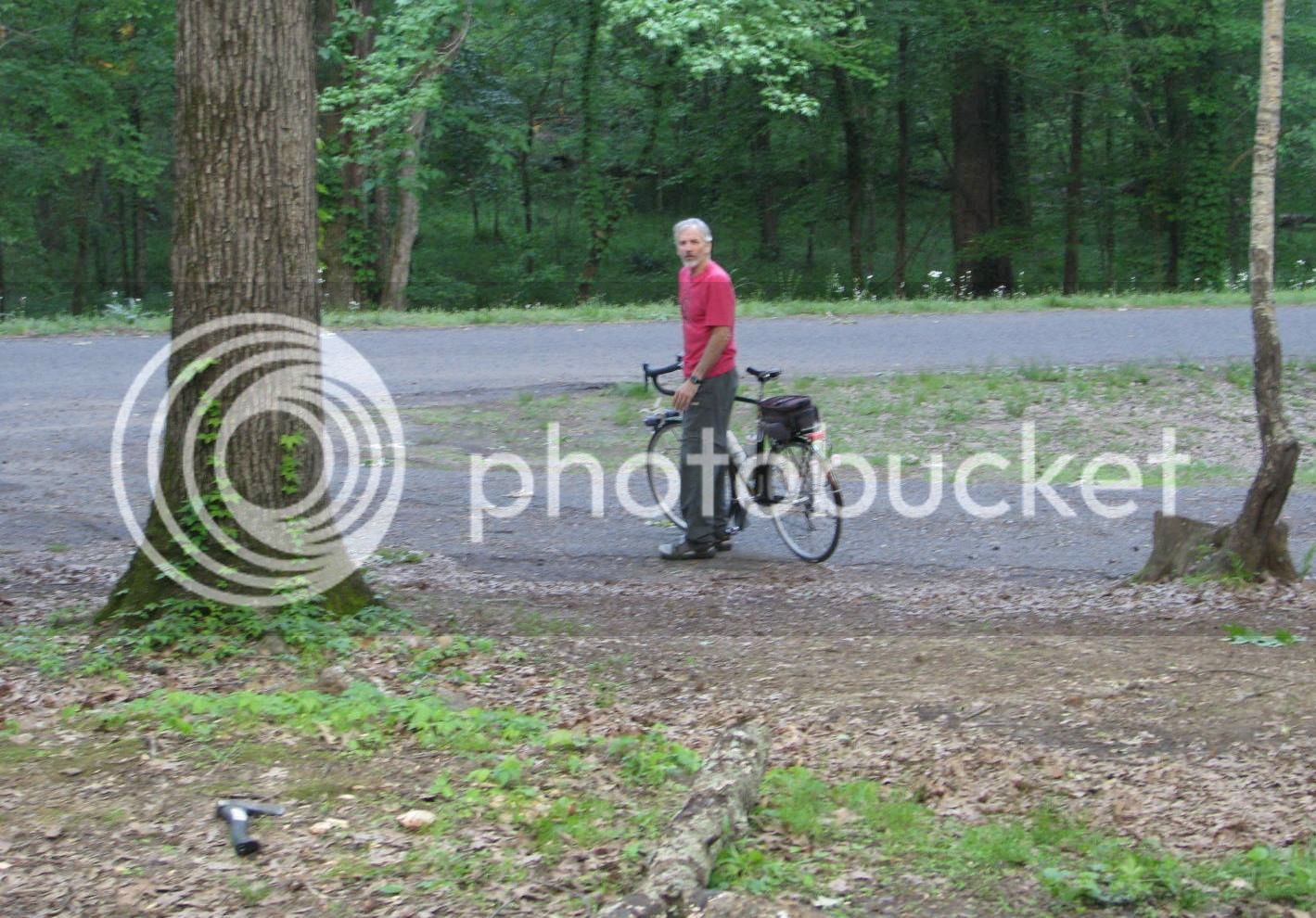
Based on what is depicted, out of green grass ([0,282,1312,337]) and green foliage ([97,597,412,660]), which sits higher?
green grass ([0,282,1312,337])

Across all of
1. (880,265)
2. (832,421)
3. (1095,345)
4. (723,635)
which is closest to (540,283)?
(880,265)

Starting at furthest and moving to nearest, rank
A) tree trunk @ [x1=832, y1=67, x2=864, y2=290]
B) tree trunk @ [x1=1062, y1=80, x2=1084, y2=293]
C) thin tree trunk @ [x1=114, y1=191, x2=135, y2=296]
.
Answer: thin tree trunk @ [x1=114, y1=191, x2=135, y2=296] < tree trunk @ [x1=832, y1=67, x2=864, y2=290] < tree trunk @ [x1=1062, y1=80, x2=1084, y2=293]

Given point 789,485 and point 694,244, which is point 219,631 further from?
point 789,485

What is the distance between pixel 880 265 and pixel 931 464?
99.2ft

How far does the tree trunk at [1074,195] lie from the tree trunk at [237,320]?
98.1ft

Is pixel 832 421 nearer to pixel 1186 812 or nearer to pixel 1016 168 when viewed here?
pixel 1186 812

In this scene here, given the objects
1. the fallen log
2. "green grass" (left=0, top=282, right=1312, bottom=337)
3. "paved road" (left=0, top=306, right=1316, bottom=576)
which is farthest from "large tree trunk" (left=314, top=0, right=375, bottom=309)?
the fallen log

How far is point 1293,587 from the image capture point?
8094 mm

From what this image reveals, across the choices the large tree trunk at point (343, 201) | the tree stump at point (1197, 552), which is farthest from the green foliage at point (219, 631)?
the large tree trunk at point (343, 201)

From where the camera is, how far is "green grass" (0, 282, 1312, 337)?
64.0ft

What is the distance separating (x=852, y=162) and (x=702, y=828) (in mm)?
34873

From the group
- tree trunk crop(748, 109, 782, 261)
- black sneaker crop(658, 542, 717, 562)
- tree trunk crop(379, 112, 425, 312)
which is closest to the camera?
black sneaker crop(658, 542, 717, 562)

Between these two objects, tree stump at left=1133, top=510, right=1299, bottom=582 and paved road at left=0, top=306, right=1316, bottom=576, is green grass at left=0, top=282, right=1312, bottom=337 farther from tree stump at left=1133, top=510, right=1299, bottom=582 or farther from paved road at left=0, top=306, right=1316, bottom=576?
tree stump at left=1133, top=510, right=1299, bottom=582

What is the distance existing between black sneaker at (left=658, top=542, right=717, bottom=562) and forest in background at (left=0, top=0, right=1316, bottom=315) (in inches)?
538
